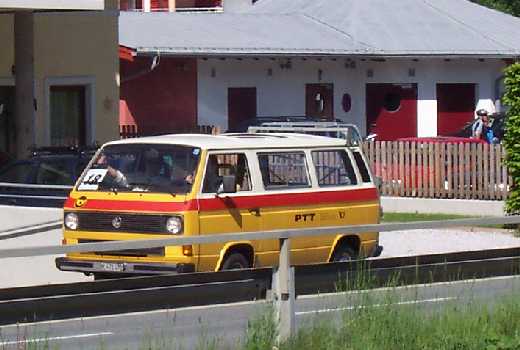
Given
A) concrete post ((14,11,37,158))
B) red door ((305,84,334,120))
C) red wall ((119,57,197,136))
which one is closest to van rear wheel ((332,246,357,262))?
concrete post ((14,11,37,158))

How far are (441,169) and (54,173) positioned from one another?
31.6 feet

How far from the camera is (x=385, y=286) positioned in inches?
334

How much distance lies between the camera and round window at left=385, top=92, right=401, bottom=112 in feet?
127

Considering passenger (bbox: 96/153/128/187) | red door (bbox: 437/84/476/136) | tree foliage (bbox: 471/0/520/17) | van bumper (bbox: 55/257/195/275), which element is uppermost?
tree foliage (bbox: 471/0/520/17)

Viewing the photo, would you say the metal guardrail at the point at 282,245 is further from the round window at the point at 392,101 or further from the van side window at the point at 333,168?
the round window at the point at 392,101

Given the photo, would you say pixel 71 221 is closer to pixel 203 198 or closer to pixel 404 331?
pixel 203 198

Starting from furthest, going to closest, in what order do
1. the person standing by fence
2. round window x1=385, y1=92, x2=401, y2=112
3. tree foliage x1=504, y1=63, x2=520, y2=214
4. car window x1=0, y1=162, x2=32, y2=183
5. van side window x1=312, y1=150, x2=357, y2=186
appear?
round window x1=385, y1=92, x2=401, y2=112 → the person standing by fence → tree foliage x1=504, y1=63, x2=520, y2=214 → car window x1=0, y1=162, x2=32, y2=183 → van side window x1=312, y1=150, x2=357, y2=186

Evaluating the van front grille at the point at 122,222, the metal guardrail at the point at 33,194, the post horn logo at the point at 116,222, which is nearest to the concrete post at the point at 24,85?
the metal guardrail at the point at 33,194

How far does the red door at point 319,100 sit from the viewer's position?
1497 inches

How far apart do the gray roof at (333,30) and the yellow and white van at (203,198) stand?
18199 mm

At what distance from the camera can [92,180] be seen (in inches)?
575

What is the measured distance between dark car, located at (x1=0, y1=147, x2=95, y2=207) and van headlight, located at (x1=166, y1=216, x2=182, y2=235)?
531cm

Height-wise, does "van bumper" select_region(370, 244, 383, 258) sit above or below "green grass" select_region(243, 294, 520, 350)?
above

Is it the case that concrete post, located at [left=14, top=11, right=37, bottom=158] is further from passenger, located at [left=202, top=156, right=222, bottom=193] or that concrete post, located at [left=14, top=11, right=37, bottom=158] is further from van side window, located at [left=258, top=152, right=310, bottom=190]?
passenger, located at [left=202, top=156, right=222, bottom=193]
